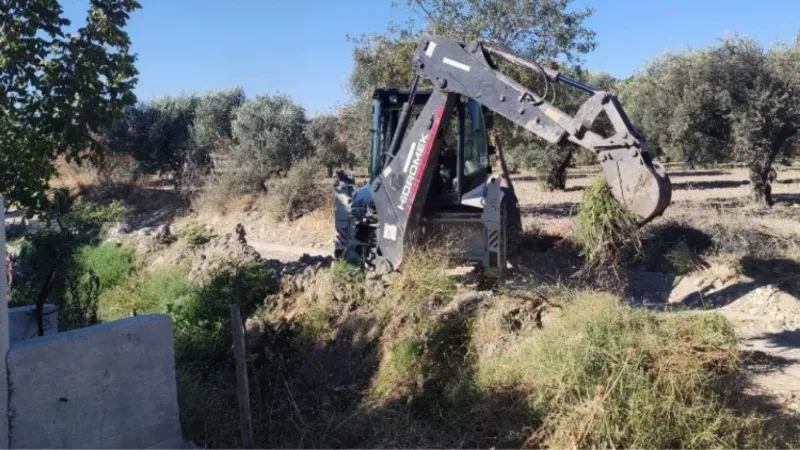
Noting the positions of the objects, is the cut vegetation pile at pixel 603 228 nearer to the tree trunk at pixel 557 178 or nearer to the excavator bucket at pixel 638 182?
the excavator bucket at pixel 638 182

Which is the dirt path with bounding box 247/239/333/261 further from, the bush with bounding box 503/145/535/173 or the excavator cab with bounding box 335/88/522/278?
the bush with bounding box 503/145/535/173

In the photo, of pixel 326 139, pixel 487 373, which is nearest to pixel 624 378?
pixel 487 373

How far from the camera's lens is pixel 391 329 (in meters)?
7.70

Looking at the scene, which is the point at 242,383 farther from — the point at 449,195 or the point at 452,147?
the point at 452,147

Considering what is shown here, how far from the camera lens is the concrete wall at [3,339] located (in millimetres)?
4625

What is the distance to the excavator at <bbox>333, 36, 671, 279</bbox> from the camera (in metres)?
7.34

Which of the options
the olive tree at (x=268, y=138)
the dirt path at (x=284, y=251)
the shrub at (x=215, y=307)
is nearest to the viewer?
the shrub at (x=215, y=307)

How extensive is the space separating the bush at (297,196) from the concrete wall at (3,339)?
49.6 ft

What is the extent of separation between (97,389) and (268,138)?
785 inches

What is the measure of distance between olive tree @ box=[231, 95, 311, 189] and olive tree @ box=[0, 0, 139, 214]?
1534cm

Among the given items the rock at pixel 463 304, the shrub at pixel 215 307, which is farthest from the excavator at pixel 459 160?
the rock at pixel 463 304

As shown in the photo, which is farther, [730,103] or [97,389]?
[730,103]

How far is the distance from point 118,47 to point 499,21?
10087 mm

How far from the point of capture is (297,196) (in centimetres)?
2008
